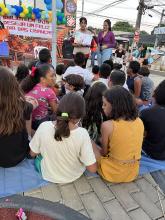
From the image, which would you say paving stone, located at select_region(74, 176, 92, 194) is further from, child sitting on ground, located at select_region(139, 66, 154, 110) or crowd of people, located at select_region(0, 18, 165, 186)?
child sitting on ground, located at select_region(139, 66, 154, 110)

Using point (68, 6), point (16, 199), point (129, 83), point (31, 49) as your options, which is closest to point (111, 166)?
point (16, 199)

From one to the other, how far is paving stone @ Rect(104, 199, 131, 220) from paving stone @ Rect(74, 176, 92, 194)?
0.21m

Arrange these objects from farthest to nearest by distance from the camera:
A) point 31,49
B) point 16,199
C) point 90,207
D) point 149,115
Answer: point 31,49 → point 149,115 → point 90,207 → point 16,199

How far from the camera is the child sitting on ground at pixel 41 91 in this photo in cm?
265

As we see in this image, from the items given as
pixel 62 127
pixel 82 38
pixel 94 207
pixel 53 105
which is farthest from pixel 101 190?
pixel 82 38

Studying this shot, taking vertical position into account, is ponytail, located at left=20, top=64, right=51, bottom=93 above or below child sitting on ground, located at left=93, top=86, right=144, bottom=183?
above

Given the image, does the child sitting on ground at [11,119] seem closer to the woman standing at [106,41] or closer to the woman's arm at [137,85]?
the woman's arm at [137,85]

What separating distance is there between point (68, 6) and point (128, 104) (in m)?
10.9

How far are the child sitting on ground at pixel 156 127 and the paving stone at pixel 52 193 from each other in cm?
108

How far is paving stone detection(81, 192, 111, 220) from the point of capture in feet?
5.70

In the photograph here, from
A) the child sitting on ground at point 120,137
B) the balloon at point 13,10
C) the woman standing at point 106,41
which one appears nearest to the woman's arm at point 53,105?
the child sitting on ground at point 120,137

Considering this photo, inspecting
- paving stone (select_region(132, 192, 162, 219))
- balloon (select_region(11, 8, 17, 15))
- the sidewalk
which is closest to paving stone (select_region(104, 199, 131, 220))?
the sidewalk

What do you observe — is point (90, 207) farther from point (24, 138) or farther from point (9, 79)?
point (9, 79)

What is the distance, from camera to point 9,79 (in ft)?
6.22
